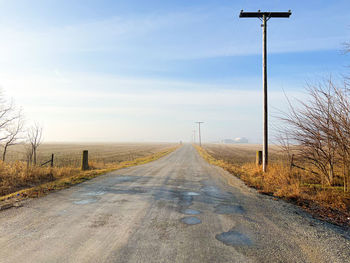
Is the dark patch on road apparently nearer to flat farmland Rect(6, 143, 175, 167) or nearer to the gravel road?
the gravel road

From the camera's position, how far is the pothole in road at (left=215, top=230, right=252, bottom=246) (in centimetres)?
355

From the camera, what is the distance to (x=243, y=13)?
11.0 meters

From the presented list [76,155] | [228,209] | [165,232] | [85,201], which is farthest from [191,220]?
[76,155]

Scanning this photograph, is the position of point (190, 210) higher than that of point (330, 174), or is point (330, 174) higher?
point (330, 174)

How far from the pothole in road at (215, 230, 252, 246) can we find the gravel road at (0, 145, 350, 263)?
0.06 feet

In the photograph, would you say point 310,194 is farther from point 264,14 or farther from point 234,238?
point 264,14

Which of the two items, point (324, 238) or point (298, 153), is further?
point (298, 153)

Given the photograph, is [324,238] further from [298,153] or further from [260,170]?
[260,170]

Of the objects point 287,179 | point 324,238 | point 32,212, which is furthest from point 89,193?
point 287,179

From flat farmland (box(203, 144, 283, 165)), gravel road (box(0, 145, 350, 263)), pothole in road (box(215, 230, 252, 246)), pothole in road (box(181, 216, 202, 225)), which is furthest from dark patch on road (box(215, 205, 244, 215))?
flat farmland (box(203, 144, 283, 165))

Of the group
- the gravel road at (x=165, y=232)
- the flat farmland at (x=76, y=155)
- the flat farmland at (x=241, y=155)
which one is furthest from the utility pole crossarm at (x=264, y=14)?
the flat farmland at (x=76, y=155)

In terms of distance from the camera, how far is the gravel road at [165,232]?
3158mm

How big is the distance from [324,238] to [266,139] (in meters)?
7.79

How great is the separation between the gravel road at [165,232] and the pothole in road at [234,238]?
17 mm
